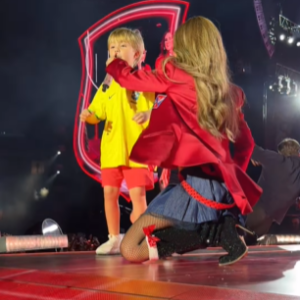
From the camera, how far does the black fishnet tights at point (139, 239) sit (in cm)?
155

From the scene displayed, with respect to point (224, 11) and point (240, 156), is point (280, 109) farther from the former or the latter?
point (240, 156)

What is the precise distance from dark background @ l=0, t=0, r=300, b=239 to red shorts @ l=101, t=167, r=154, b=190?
1497 millimetres

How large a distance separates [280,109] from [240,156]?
3.91 meters

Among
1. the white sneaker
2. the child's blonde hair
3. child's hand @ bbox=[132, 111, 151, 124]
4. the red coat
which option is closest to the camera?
the red coat

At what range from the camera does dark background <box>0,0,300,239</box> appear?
3.54 meters

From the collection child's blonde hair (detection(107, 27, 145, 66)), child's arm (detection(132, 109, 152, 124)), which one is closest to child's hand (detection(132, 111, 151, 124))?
child's arm (detection(132, 109, 152, 124))

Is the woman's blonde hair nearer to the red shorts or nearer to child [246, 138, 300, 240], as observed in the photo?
the red shorts

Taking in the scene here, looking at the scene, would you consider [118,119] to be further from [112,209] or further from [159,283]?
[159,283]

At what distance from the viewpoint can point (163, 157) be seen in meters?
1.49

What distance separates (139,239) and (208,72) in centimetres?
65

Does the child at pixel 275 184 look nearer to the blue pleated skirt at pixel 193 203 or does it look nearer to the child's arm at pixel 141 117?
the child's arm at pixel 141 117

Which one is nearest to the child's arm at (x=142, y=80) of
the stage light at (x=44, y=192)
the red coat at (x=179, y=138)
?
the red coat at (x=179, y=138)

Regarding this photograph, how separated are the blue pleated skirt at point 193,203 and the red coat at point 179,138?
0.19 ft

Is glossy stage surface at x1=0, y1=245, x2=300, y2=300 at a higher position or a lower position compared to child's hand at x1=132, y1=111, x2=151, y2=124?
lower
